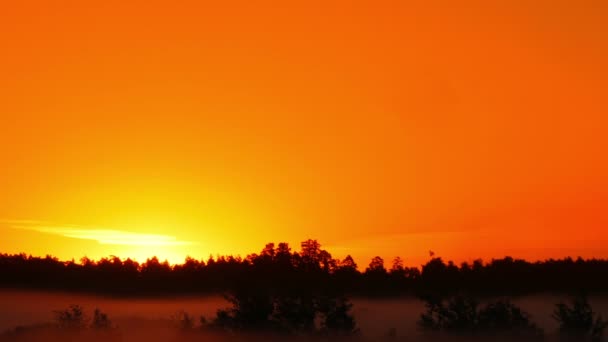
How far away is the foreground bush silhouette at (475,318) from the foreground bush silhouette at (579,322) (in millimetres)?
2134

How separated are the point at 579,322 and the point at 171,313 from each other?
37.8 m

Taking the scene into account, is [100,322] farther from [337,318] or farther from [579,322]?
[579,322]

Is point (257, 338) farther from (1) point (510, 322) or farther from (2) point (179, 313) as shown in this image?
(1) point (510, 322)

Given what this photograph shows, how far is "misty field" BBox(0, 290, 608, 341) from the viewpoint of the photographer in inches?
3413

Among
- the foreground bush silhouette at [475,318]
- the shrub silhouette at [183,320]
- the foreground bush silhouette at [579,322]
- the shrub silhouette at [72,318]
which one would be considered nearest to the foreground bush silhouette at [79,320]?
the shrub silhouette at [72,318]

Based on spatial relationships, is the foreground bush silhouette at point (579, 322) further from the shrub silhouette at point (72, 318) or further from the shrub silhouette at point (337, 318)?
the shrub silhouette at point (72, 318)

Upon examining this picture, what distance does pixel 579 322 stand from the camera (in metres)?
80.9

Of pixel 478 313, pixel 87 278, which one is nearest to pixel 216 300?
pixel 87 278

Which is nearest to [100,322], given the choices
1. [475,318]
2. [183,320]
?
[183,320]

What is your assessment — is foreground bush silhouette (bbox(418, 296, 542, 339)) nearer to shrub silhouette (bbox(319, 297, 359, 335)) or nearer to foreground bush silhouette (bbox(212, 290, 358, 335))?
shrub silhouette (bbox(319, 297, 359, 335))

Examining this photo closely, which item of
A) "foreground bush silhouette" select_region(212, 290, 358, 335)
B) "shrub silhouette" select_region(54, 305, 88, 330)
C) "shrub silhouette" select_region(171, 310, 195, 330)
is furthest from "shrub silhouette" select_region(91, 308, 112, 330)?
"foreground bush silhouette" select_region(212, 290, 358, 335)

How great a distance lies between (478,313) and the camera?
8500 cm

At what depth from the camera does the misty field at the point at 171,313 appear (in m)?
86.7

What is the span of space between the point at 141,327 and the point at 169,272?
38.0m
